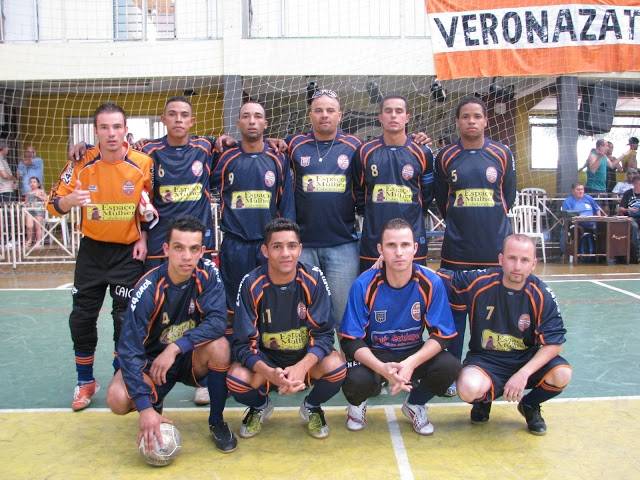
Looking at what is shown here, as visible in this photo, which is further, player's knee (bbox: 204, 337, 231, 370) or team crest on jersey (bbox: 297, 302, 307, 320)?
team crest on jersey (bbox: 297, 302, 307, 320)

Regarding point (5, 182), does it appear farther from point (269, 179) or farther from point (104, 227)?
point (269, 179)

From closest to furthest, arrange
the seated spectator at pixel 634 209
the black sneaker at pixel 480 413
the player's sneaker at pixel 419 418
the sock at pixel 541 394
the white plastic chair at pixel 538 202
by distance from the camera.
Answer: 1. the sock at pixel 541 394
2. the player's sneaker at pixel 419 418
3. the black sneaker at pixel 480 413
4. the seated spectator at pixel 634 209
5. the white plastic chair at pixel 538 202

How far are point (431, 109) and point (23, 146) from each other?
961 centimetres

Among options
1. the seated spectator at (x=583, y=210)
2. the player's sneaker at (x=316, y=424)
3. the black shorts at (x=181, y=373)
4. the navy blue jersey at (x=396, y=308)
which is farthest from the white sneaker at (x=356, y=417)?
the seated spectator at (x=583, y=210)

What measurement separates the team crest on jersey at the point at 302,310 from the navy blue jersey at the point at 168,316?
42 centimetres

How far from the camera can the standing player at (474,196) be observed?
12.8 feet

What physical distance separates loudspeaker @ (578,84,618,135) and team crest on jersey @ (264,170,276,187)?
9.88 meters

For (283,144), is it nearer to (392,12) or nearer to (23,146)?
(392,12)

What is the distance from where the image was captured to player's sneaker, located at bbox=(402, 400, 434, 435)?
3.33 metres

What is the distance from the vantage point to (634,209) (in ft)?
34.4

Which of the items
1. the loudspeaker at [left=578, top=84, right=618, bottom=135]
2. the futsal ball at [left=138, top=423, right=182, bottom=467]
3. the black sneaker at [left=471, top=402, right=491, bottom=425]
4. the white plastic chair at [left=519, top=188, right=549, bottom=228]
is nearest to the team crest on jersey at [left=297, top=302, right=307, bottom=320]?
the futsal ball at [left=138, top=423, right=182, bottom=467]

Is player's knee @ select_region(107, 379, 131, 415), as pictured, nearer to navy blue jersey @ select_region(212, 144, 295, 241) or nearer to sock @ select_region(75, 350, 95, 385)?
sock @ select_region(75, 350, 95, 385)

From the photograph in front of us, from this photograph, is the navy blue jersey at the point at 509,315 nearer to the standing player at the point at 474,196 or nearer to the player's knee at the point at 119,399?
the standing player at the point at 474,196

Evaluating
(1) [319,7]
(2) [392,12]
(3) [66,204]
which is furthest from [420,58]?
(3) [66,204]
